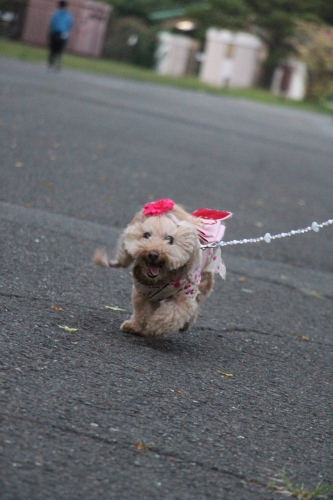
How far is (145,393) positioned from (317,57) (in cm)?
4501

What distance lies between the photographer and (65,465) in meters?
3.30

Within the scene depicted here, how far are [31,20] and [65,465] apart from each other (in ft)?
134

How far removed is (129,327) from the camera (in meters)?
5.21

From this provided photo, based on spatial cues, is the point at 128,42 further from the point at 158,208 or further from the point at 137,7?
the point at 158,208

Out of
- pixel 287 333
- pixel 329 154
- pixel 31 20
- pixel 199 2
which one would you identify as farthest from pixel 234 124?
pixel 199 2

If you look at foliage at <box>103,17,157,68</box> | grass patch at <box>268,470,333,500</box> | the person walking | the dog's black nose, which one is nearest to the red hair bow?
the dog's black nose

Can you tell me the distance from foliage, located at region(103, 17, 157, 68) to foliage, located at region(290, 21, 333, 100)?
7989 mm

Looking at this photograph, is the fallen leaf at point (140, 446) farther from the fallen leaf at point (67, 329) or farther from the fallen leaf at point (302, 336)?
the fallen leaf at point (302, 336)

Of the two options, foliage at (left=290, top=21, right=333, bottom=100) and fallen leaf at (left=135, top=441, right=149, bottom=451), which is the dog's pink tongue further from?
foliage at (left=290, top=21, right=333, bottom=100)

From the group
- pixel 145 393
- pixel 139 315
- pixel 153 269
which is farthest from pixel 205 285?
pixel 145 393

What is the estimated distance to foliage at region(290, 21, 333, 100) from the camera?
4656cm

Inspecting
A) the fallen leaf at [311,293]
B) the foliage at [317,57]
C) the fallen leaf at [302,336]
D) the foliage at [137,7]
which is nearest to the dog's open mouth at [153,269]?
the fallen leaf at [302,336]

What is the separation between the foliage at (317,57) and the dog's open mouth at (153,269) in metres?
43.5

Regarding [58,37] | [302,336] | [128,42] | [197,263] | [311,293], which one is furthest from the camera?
[128,42]
